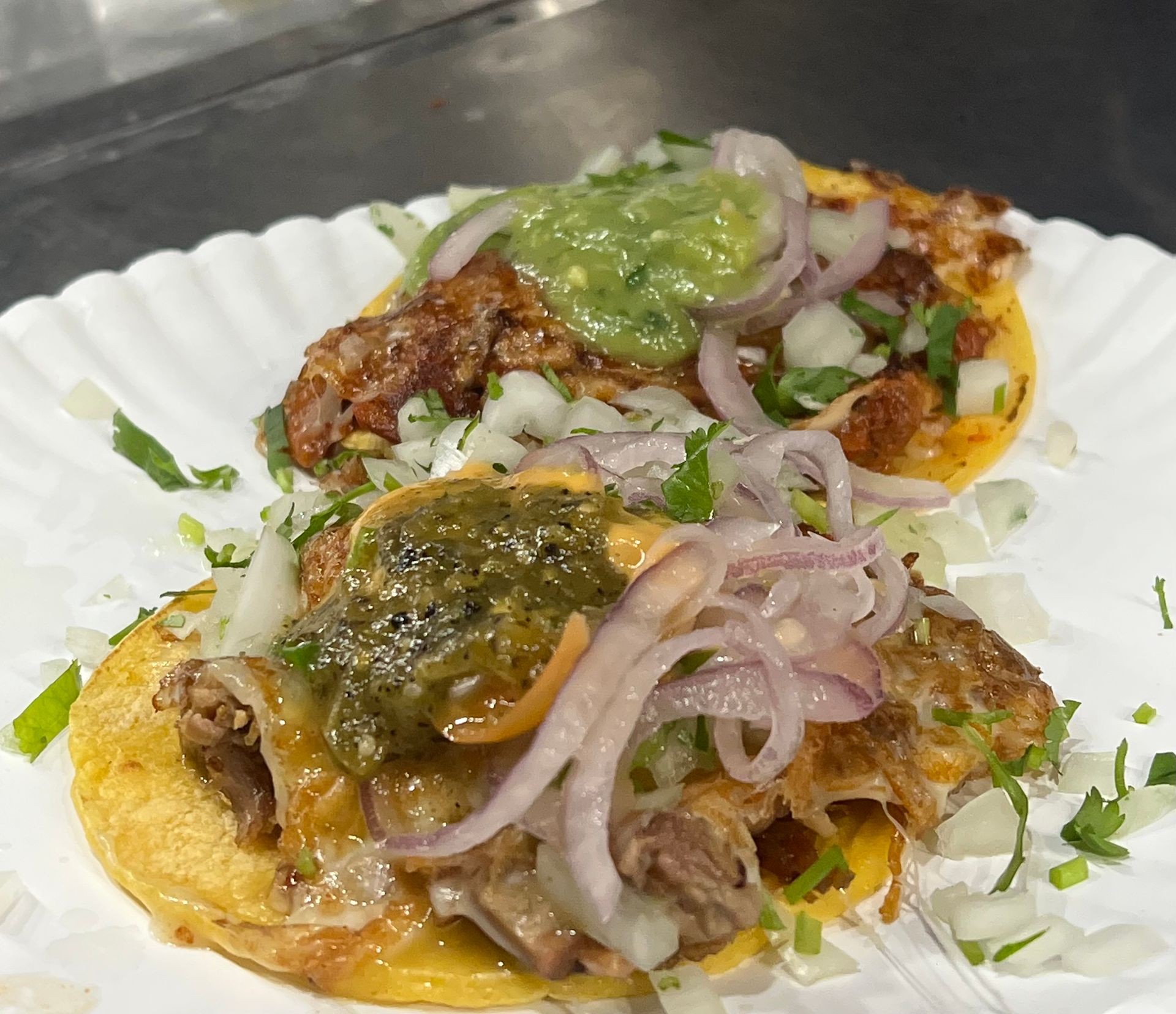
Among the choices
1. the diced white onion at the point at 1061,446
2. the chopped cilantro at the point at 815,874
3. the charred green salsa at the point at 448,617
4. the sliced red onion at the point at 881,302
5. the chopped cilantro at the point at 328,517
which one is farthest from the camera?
the sliced red onion at the point at 881,302

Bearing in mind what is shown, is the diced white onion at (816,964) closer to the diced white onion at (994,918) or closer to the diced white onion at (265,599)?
the diced white onion at (994,918)

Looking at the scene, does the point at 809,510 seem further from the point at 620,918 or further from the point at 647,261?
the point at 620,918

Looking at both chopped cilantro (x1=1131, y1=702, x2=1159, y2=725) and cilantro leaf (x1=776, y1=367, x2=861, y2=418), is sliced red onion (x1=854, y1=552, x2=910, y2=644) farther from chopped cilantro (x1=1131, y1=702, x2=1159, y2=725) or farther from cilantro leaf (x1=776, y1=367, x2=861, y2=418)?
cilantro leaf (x1=776, y1=367, x2=861, y2=418)

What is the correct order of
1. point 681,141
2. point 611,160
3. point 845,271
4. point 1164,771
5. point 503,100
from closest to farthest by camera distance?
point 1164,771
point 845,271
point 681,141
point 611,160
point 503,100

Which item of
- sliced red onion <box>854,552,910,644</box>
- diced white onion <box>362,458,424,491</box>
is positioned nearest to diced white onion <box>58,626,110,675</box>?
diced white onion <box>362,458,424,491</box>

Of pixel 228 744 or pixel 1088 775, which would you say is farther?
pixel 1088 775

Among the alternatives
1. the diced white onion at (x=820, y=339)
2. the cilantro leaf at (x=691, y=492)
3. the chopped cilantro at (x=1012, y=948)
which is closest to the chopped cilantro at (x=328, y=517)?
the cilantro leaf at (x=691, y=492)

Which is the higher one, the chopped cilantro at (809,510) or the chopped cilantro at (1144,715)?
the chopped cilantro at (809,510)

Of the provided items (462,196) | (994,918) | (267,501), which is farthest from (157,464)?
(994,918)
